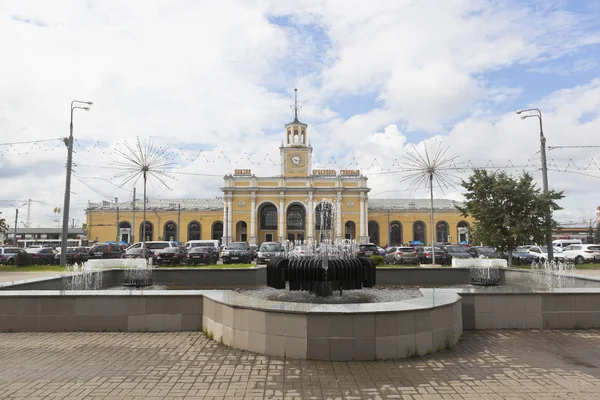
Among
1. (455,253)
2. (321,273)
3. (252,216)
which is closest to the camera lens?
(321,273)

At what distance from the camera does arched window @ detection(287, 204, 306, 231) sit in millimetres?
63188

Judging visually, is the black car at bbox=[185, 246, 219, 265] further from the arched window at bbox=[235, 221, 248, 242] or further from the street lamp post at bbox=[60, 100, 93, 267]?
the arched window at bbox=[235, 221, 248, 242]

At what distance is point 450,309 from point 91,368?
16.8 feet

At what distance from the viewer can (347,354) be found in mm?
5961

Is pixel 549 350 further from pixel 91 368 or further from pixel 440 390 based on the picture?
pixel 91 368

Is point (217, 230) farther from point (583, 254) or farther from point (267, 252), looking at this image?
point (583, 254)

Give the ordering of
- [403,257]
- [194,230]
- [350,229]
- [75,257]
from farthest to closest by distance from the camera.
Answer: [194,230] < [350,229] < [75,257] < [403,257]

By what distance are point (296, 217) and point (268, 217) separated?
159 inches

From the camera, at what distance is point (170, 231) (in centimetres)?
6494

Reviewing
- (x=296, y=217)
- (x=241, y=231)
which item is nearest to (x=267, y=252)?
(x=241, y=231)

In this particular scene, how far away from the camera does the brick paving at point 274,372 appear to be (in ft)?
15.7

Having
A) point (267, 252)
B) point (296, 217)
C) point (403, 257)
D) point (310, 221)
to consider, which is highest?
point (296, 217)

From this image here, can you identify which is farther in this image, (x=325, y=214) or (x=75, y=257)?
(x=325, y=214)

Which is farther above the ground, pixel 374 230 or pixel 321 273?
pixel 374 230
